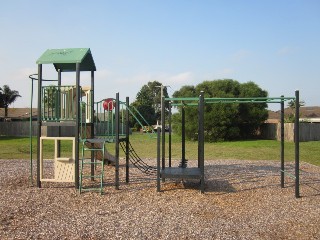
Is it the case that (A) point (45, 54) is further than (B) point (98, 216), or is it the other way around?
(A) point (45, 54)

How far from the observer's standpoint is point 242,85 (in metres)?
39.2

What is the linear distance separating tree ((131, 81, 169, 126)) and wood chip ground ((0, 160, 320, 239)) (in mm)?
59577

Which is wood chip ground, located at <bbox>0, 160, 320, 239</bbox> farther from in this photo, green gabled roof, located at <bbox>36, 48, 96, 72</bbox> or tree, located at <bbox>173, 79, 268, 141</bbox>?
tree, located at <bbox>173, 79, 268, 141</bbox>

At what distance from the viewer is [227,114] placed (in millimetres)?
33938

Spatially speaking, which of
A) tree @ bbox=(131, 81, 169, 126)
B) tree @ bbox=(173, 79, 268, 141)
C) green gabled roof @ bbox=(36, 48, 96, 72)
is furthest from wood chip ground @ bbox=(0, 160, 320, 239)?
tree @ bbox=(131, 81, 169, 126)

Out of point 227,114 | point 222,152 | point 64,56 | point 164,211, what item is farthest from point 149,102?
point 164,211

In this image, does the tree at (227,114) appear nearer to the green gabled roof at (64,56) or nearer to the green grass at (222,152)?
the green grass at (222,152)

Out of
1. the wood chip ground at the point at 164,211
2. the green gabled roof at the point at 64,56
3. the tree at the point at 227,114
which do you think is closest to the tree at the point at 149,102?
the tree at the point at 227,114

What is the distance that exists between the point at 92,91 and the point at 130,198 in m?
4.19

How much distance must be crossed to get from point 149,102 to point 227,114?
142ft

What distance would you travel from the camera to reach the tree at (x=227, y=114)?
112 feet

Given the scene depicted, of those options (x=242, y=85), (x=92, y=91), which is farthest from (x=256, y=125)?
(x=92, y=91)

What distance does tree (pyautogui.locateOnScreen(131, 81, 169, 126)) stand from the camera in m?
Result: 71.8

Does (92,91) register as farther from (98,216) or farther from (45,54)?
(98,216)
